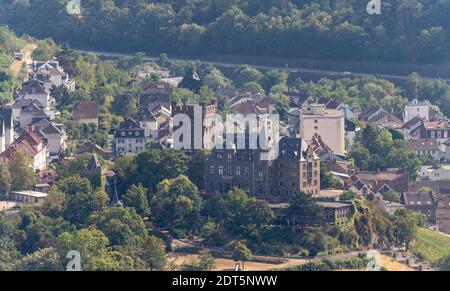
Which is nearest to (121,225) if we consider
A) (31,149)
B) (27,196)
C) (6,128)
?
(27,196)

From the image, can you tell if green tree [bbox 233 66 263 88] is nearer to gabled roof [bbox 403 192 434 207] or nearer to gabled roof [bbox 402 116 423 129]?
gabled roof [bbox 402 116 423 129]

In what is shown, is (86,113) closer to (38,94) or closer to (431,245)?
(38,94)

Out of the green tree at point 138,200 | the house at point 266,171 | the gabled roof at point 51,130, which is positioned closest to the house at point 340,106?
the gabled roof at point 51,130

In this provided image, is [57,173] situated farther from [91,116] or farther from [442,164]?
[442,164]

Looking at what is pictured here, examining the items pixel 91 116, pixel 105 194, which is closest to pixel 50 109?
pixel 91 116

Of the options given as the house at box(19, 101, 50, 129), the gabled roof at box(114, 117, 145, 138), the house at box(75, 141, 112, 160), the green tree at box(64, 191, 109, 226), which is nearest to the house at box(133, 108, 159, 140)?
the gabled roof at box(114, 117, 145, 138)

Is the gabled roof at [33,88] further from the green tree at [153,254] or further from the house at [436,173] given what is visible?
the green tree at [153,254]
